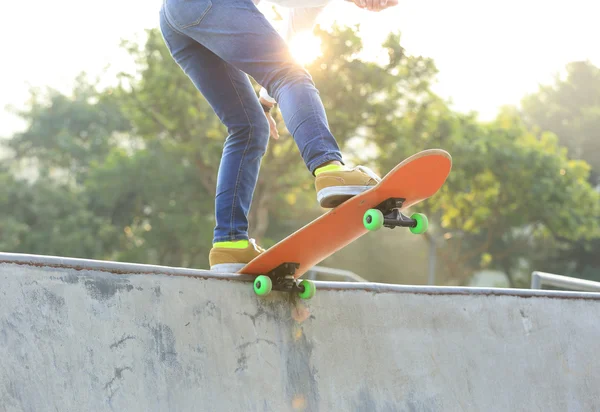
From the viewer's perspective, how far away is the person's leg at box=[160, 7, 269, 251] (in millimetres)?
2908

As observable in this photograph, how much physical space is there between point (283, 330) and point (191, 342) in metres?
0.43

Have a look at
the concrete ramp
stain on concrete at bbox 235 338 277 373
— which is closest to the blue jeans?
the concrete ramp

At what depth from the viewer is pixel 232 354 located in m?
2.40

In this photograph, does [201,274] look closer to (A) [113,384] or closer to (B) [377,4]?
(A) [113,384]

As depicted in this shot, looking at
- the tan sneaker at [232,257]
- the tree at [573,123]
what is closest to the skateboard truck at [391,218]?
the tan sneaker at [232,257]

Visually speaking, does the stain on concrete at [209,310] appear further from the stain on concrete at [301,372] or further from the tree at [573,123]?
the tree at [573,123]

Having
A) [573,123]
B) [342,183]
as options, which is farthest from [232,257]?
[573,123]

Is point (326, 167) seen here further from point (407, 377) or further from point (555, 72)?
point (555, 72)

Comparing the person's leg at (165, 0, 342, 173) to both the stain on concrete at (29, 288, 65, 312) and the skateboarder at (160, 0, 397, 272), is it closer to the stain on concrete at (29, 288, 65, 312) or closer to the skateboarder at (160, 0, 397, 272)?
the skateboarder at (160, 0, 397, 272)

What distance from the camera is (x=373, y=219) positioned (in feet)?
7.82

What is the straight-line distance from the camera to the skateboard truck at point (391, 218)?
2.38m

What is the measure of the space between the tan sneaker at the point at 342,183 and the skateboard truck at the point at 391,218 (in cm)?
9

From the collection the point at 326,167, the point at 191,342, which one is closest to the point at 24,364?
the point at 191,342

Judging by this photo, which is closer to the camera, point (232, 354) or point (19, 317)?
point (19, 317)
